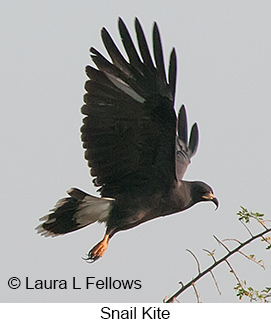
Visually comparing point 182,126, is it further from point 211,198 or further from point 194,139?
point 211,198

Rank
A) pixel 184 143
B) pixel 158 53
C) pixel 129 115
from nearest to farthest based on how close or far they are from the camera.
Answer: pixel 158 53 < pixel 129 115 < pixel 184 143

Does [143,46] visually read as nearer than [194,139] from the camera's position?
Yes

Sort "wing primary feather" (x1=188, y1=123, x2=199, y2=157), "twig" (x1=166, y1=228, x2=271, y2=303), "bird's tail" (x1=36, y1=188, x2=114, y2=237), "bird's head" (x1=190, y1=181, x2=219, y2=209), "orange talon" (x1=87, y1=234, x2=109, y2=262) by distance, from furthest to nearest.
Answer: "wing primary feather" (x1=188, y1=123, x2=199, y2=157) < "bird's head" (x1=190, y1=181, x2=219, y2=209) < "bird's tail" (x1=36, y1=188, x2=114, y2=237) < "orange talon" (x1=87, y1=234, x2=109, y2=262) < "twig" (x1=166, y1=228, x2=271, y2=303)

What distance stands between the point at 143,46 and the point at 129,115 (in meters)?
0.63

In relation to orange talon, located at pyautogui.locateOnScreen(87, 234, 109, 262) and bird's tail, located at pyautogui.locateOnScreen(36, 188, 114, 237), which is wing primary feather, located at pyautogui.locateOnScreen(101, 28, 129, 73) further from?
orange talon, located at pyautogui.locateOnScreen(87, 234, 109, 262)

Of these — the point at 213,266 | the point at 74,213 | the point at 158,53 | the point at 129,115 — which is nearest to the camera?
the point at 213,266

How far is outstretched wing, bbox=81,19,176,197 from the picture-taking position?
5.67 m

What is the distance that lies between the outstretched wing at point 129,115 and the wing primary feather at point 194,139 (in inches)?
65.1

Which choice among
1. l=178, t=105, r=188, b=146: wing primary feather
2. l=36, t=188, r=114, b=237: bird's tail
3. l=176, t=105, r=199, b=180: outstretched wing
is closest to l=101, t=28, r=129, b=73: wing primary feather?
l=36, t=188, r=114, b=237: bird's tail

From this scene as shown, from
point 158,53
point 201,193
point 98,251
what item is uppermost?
point 158,53

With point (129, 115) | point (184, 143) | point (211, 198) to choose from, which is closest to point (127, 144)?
point (129, 115)

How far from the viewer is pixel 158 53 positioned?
558cm

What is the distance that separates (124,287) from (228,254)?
5.34 feet

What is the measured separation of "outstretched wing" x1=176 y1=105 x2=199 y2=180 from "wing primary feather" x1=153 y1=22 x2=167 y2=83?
174cm
